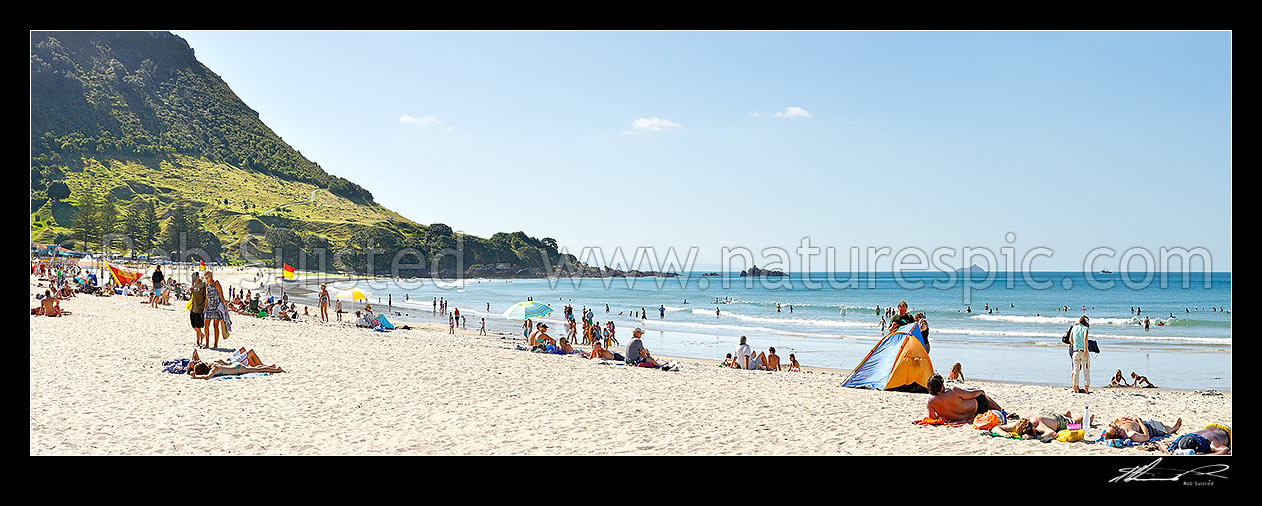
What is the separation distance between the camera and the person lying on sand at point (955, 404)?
25.2ft

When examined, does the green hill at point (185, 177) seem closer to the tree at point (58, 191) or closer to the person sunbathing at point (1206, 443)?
the tree at point (58, 191)

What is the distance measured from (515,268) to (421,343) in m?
114

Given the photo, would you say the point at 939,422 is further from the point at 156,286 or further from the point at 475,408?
the point at 156,286

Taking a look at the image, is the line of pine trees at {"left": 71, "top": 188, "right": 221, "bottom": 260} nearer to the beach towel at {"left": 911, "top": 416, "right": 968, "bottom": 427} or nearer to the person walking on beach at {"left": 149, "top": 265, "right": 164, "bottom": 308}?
the person walking on beach at {"left": 149, "top": 265, "right": 164, "bottom": 308}

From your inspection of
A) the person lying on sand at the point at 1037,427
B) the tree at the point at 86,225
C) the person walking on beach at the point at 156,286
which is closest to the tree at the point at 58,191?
the tree at the point at 86,225

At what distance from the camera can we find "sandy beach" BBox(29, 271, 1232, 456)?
6570 millimetres

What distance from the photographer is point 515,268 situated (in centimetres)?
12900

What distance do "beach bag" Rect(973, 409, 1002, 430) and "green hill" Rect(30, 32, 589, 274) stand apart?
291 ft

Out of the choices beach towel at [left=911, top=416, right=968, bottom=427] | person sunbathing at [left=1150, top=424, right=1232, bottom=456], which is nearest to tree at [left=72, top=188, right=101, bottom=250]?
beach towel at [left=911, top=416, right=968, bottom=427]

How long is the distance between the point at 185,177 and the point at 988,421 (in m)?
143

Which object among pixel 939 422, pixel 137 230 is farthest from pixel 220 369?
pixel 137 230

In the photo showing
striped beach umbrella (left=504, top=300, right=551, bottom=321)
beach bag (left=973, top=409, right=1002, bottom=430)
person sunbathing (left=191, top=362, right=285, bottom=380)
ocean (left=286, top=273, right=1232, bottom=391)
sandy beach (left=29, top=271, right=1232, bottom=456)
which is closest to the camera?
sandy beach (left=29, top=271, right=1232, bottom=456)

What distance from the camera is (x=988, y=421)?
24.0 ft
